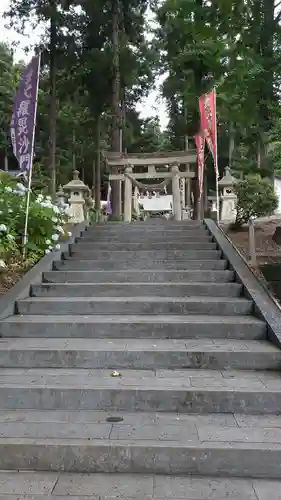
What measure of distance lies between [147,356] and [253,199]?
6.91 m

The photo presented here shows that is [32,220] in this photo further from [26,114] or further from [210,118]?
[210,118]

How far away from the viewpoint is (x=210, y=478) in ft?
9.08

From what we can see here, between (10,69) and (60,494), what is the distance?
3265 cm

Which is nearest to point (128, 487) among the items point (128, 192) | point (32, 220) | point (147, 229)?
point (32, 220)

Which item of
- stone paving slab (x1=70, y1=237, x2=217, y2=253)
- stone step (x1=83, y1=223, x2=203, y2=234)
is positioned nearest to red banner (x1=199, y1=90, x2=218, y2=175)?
stone step (x1=83, y1=223, x2=203, y2=234)

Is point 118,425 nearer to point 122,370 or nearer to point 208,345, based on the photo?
point 122,370

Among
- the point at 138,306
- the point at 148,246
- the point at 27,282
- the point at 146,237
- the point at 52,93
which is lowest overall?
the point at 138,306

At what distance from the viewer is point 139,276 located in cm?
626

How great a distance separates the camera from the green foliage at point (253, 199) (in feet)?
33.3

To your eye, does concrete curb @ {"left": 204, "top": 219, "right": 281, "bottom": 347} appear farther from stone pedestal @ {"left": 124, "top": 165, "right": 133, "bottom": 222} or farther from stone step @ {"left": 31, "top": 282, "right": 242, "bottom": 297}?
stone pedestal @ {"left": 124, "top": 165, "right": 133, "bottom": 222}

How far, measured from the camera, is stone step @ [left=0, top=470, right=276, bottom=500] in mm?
2520

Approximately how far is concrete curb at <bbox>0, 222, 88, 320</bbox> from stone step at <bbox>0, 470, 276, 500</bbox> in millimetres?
2409

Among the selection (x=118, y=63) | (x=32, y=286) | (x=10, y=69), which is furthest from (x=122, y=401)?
(x=10, y=69)

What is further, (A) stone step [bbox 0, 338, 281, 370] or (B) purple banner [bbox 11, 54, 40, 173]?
(B) purple banner [bbox 11, 54, 40, 173]
